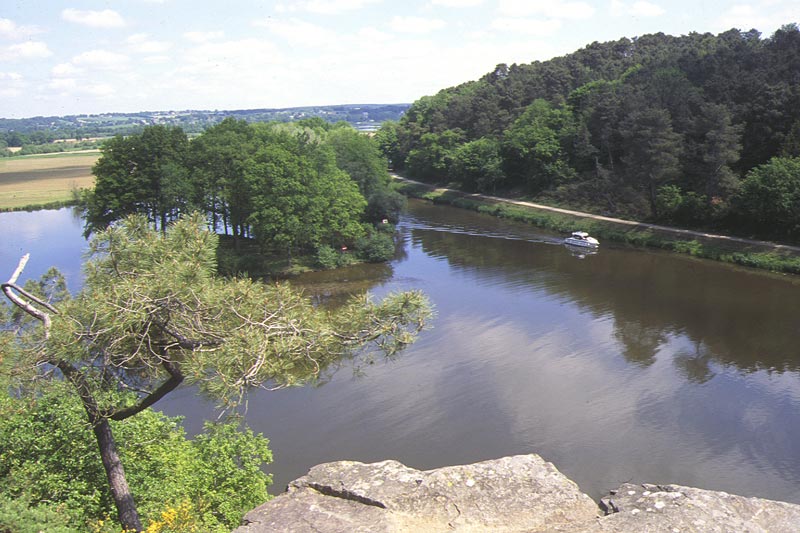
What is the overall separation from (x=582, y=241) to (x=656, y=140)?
7.96 m

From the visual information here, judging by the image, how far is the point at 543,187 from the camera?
56.1 metres

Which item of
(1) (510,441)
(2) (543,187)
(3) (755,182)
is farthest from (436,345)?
(2) (543,187)

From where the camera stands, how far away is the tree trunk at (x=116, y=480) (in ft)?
32.6

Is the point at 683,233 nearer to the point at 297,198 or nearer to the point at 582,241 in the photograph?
the point at 582,241

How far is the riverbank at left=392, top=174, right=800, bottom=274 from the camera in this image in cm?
3500

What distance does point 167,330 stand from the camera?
9000 mm

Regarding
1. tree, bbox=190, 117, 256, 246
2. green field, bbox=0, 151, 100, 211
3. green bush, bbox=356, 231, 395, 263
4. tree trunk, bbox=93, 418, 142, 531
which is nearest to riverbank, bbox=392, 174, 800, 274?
green bush, bbox=356, 231, 395, 263

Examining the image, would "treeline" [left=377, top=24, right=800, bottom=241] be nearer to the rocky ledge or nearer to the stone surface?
the stone surface

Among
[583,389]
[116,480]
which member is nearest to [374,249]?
[583,389]

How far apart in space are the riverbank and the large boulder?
2957cm

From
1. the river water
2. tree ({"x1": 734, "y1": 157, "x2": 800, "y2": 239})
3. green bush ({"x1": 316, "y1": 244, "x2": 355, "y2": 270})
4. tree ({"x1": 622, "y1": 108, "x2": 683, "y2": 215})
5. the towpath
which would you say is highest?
tree ({"x1": 622, "y1": 108, "x2": 683, "y2": 215})

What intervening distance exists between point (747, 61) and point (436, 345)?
3834 cm

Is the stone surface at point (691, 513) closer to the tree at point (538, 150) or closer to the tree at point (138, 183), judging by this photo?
the tree at point (138, 183)

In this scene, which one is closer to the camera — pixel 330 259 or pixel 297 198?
pixel 297 198
